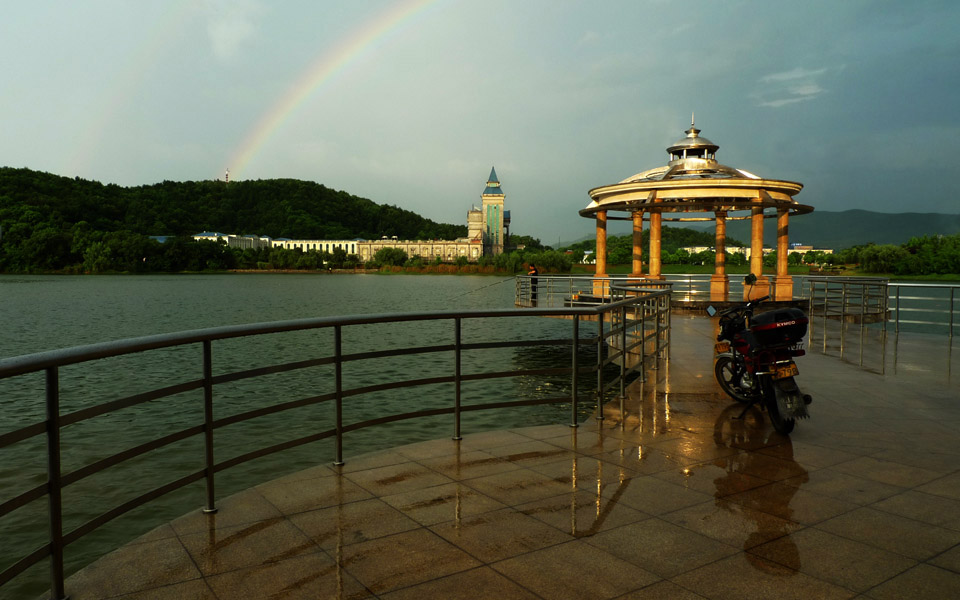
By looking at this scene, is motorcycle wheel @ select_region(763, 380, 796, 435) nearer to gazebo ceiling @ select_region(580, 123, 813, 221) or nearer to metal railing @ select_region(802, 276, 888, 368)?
metal railing @ select_region(802, 276, 888, 368)

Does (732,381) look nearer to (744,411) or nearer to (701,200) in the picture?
(744,411)

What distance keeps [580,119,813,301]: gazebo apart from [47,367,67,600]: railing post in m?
21.2

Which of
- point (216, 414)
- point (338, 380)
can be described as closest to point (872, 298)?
point (216, 414)

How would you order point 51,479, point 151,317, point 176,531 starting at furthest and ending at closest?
point 151,317 < point 176,531 < point 51,479

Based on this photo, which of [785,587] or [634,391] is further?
[634,391]

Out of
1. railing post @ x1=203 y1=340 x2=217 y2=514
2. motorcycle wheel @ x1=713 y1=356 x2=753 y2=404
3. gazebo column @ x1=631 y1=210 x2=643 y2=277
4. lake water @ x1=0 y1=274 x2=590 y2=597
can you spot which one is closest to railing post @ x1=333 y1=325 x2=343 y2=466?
railing post @ x1=203 y1=340 x2=217 y2=514

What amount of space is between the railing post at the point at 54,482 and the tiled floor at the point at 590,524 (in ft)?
0.53

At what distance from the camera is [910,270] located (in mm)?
76250

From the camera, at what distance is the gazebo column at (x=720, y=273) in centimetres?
2562

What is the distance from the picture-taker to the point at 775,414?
233 inches

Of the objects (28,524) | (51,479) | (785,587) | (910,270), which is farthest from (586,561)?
(910,270)

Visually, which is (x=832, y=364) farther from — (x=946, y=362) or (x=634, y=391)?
(x=634, y=391)

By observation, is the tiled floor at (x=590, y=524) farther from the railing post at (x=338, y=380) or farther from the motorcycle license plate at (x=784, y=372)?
the motorcycle license plate at (x=784, y=372)

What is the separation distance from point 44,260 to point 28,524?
138 metres
